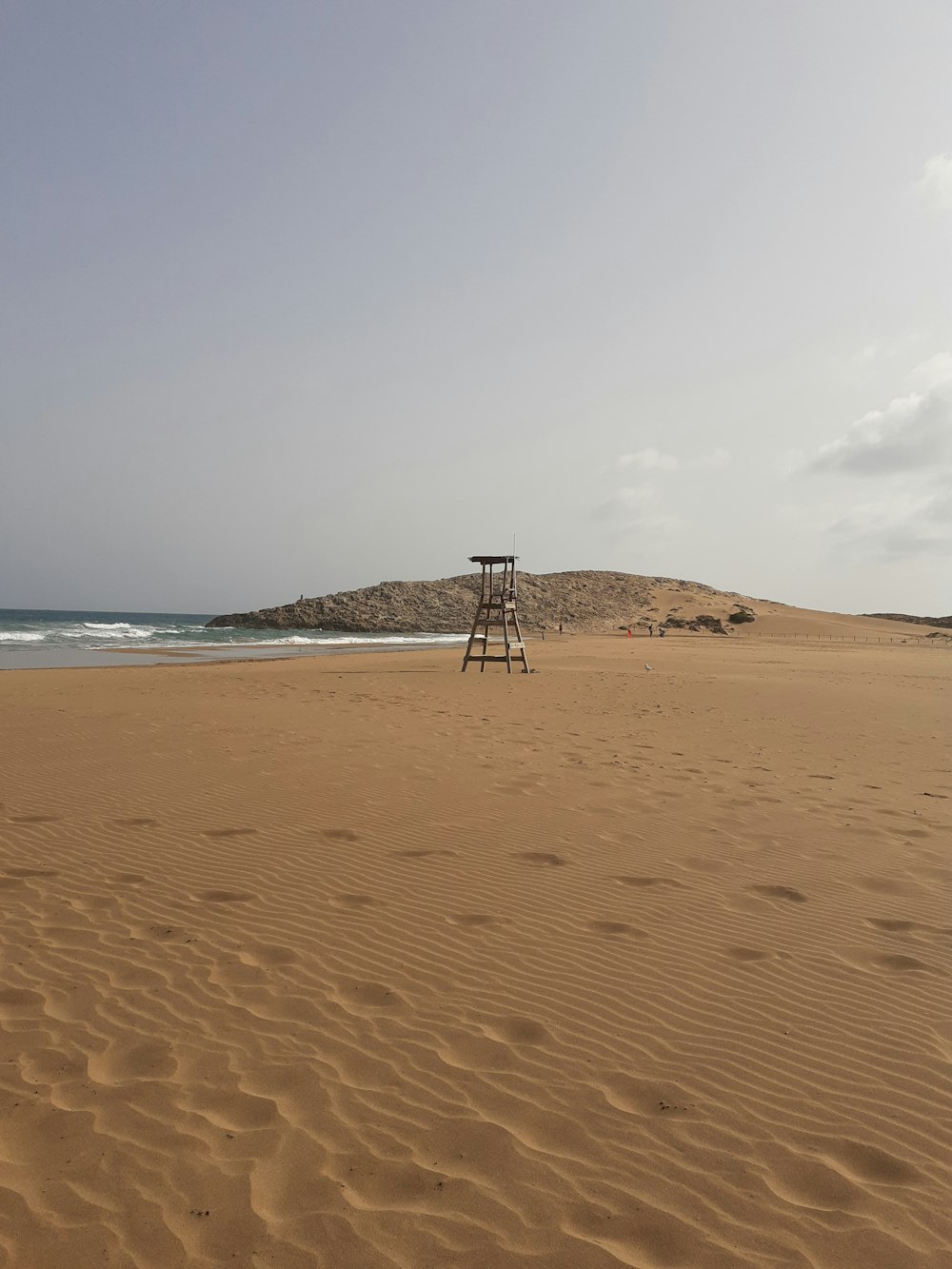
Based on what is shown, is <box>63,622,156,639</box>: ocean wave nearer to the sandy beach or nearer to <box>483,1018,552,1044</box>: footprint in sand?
the sandy beach

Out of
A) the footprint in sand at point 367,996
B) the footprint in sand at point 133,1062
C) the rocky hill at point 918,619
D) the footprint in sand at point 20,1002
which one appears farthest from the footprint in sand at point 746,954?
the rocky hill at point 918,619

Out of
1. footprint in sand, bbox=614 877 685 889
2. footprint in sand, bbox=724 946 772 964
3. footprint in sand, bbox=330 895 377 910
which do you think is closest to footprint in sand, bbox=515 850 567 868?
footprint in sand, bbox=614 877 685 889

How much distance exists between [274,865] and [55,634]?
1882 inches

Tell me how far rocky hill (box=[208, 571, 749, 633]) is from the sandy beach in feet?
182

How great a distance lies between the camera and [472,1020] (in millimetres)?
3600

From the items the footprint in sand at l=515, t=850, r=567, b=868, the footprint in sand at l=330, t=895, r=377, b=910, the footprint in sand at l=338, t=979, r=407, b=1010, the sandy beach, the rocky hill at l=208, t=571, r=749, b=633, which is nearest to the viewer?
the sandy beach

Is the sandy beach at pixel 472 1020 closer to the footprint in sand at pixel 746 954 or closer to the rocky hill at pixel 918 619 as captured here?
the footprint in sand at pixel 746 954

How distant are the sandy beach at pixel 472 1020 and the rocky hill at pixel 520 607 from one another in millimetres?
55609

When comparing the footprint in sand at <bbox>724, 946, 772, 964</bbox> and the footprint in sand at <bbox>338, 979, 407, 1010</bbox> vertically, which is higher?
the footprint in sand at <bbox>724, 946, 772, 964</bbox>

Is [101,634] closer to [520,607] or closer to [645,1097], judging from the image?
[520,607]

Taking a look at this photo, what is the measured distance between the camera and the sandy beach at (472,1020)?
2410mm

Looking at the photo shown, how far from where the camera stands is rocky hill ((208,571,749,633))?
66562 mm

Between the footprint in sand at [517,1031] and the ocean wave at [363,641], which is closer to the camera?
the footprint in sand at [517,1031]

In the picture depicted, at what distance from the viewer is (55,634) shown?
46.4 m
